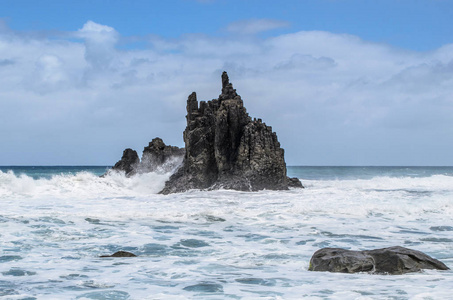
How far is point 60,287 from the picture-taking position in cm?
729

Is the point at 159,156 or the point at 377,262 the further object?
the point at 159,156

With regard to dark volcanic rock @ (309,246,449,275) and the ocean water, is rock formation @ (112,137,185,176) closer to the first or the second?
the ocean water

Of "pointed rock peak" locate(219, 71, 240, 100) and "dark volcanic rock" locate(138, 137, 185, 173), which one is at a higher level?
"pointed rock peak" locate(219, 71, 240, 100)

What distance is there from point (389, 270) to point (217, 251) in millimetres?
3798

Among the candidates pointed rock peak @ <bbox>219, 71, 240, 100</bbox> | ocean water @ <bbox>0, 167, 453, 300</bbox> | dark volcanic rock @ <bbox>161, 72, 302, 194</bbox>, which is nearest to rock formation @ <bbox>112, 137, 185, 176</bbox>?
dark volcanic rock @ <bbox>161, 72, 302, 194</bbox>

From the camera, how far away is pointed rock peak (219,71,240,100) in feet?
84.1

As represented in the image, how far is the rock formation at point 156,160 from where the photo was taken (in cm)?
3164

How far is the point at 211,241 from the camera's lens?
1169 centimetres

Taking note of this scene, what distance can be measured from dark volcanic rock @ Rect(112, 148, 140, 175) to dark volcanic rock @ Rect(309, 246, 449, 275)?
86.4 feet

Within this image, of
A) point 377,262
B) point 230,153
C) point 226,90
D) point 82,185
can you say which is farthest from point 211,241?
point 82,185

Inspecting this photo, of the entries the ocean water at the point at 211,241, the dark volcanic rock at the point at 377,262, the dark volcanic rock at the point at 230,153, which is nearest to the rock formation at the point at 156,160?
the dark volcanic rock at the point at 230,153

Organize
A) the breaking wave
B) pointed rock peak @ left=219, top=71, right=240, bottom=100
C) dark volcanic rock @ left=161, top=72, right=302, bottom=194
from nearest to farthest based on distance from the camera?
the breaking wave < dark volcanic rock @ left=161, top=72, right=302, bottom=194 < pointed rock peak @ left=219, top=71, right=240, bottom=100

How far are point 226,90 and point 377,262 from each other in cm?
1843

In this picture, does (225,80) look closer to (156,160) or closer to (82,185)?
(156,160)
